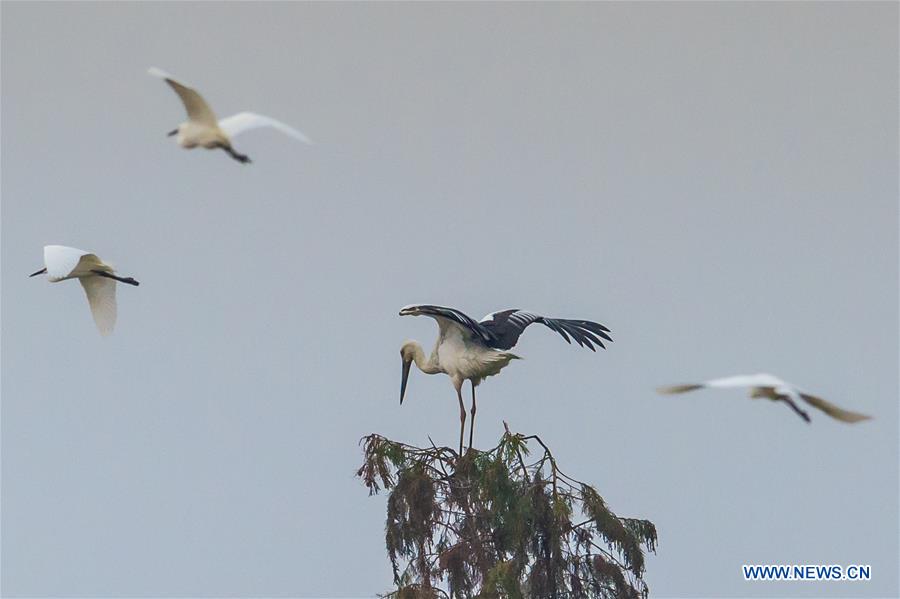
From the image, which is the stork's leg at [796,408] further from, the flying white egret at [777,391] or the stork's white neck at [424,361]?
the stork's white neck at [424,361]

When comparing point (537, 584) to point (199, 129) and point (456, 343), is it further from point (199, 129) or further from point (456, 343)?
point (199, 129)

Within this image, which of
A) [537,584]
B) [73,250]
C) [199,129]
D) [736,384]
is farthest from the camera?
[537,584]

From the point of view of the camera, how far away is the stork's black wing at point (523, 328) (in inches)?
1058

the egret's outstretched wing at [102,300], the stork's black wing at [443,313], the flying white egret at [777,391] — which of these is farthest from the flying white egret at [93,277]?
the flying white egret at [777,391]

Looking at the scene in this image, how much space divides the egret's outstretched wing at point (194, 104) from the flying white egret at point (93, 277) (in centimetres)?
267

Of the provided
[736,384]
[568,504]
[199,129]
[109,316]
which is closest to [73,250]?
[109,316]

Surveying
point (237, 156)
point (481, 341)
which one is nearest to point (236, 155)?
point (237, 156)

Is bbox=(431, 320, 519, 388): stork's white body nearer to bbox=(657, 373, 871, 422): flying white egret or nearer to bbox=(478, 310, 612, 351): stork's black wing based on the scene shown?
bbox=(478, 310, 612, 351): stork's black wing

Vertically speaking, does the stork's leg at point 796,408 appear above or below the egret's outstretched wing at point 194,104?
below

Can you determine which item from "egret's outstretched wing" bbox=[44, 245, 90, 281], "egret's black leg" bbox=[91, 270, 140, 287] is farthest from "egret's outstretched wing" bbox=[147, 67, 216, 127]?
"egret's black leg" bbox=[91, 270, 140, 287]

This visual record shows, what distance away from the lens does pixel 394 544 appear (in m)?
26.7

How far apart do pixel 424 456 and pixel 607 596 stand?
1.90 metres

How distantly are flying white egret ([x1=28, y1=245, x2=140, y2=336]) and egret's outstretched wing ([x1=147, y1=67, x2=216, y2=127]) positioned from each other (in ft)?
8.75

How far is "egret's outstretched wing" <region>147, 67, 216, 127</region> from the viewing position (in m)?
21.2
